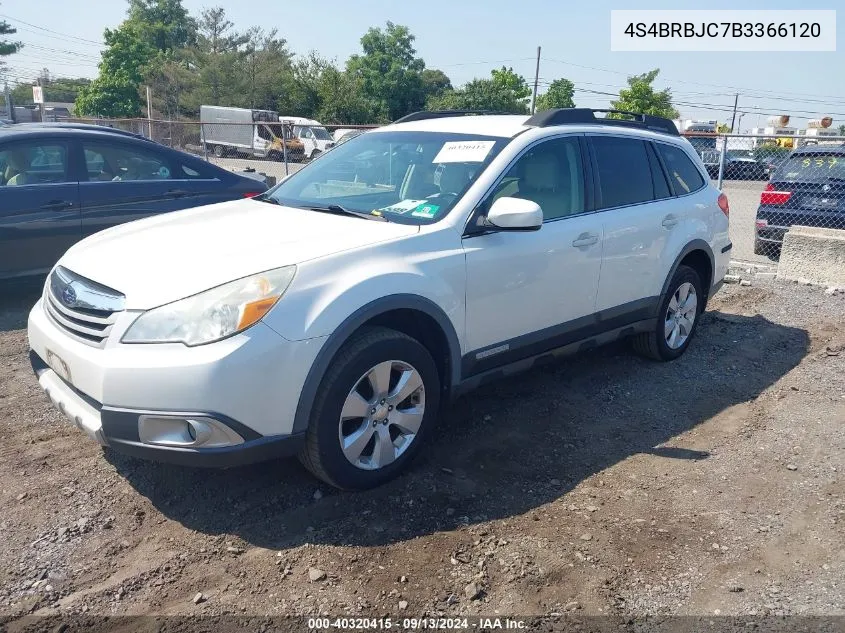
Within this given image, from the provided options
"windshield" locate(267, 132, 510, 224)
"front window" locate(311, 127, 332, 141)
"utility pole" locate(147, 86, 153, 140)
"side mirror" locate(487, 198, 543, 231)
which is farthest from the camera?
"front window" locate(311, 127, 332, 141)

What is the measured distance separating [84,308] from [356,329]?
1238mm

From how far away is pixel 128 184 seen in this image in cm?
687

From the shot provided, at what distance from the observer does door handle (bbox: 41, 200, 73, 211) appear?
251 inches

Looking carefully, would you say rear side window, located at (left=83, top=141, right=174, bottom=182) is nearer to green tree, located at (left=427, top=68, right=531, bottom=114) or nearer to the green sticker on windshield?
the green sticker on windshield

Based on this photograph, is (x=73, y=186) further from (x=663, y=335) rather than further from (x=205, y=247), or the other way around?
(x=663, y=335)

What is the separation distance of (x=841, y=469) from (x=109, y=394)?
12.3 feet

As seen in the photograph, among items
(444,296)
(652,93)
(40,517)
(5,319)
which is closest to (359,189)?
(444,296)

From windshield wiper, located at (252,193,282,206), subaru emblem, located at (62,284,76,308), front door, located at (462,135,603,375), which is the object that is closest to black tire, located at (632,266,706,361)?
front door, located at (462,135,603,375)

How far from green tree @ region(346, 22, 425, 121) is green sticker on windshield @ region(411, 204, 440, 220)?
5081cm

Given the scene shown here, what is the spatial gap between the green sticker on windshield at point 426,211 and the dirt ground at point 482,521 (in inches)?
50.8

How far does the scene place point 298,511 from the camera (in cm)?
335

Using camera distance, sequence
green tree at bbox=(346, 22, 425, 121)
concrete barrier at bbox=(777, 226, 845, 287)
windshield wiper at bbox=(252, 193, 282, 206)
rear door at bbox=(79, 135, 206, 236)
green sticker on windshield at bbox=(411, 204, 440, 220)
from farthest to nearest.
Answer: green tree at bbox=(346, 22, 425, 121) → concrete barrier at bbox=(777, 226, 845, 287) → rear door at bbox=(79, 135, 206, 236) → windshield wiper at bbox=(252, 193, 282, 206) → green sticker on windshield at bbox=(411, 204, 440, 220)

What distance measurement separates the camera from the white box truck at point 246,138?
27577 mm

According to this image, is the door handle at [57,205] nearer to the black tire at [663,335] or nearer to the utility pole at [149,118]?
the black tire at [663,335]
